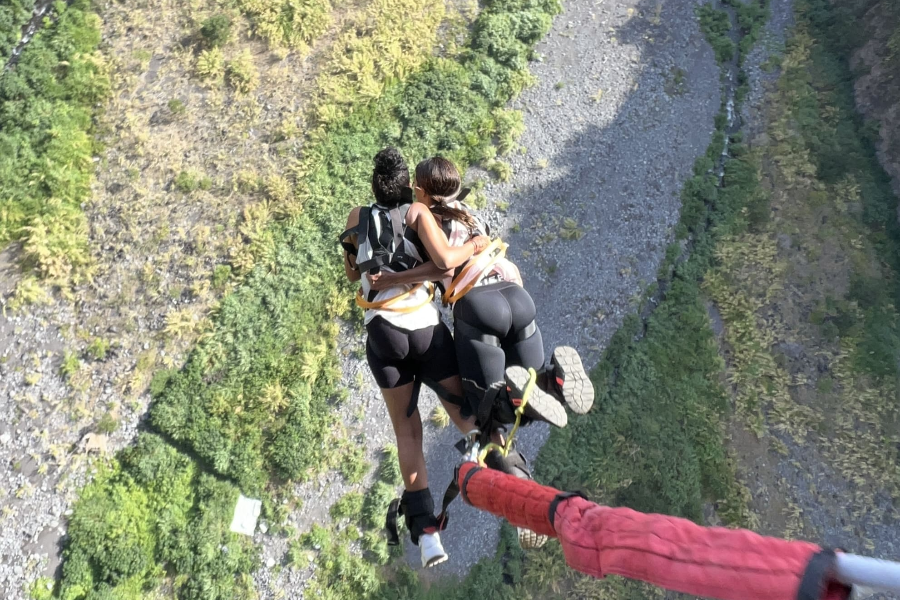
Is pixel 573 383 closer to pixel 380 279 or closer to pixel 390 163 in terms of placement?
pixel 380 279

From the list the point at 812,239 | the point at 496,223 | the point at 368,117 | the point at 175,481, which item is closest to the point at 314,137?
the point at 368,117

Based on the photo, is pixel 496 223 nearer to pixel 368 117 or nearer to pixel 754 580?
pixel 368 117

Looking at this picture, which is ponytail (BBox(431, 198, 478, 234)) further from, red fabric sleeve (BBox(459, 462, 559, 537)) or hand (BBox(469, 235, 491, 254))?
red fabric sleeve (BBox(459, 462, 559, 537))

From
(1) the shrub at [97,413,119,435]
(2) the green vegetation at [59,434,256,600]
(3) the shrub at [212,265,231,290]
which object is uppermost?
(3) the shrub at [212,265,231,290]

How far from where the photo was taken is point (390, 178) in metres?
5.65

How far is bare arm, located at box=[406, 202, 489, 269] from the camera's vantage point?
5461mm

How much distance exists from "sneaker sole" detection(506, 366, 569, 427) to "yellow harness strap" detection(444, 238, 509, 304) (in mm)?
905

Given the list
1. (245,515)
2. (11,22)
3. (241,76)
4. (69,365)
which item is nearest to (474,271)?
(245,515)

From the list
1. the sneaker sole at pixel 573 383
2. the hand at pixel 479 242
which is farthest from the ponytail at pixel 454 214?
the sneaker sole at pixel 573 383

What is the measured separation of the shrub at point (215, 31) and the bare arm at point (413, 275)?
8943 mm

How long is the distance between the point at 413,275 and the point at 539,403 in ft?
5.10

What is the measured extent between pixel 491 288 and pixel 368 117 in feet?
25.3

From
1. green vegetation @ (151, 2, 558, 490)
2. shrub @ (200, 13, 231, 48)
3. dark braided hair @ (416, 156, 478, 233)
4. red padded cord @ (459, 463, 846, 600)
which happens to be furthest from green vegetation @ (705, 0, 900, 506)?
shrub @ (200, 13, 231, 48)

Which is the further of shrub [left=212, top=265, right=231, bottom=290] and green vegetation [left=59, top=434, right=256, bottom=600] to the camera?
shrub [left=212, top=265, right=231, bottom=290]
